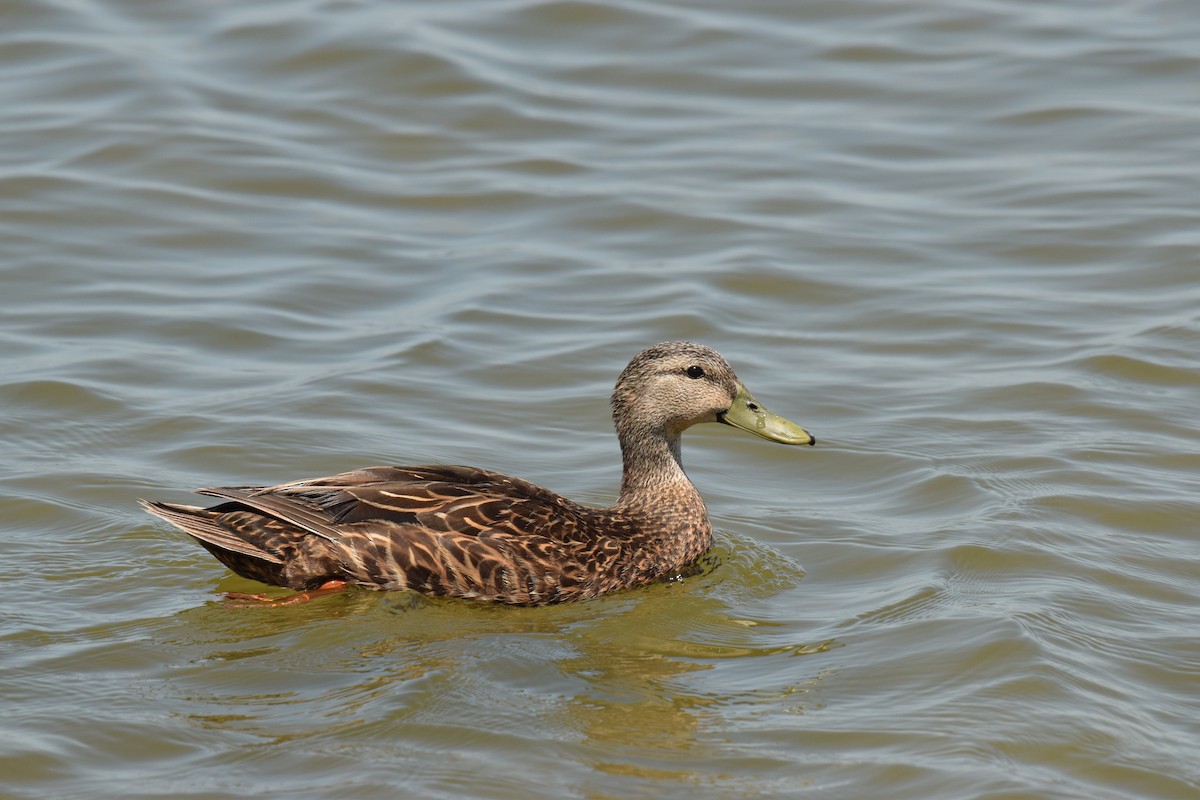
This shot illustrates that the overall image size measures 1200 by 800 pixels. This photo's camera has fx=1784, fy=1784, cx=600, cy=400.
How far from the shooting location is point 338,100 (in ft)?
59.0

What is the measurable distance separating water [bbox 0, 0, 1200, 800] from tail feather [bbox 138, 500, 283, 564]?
0.30 meters

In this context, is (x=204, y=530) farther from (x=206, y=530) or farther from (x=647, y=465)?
(x=647, y=465)

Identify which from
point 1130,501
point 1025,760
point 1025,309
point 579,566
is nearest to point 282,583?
point 579,566

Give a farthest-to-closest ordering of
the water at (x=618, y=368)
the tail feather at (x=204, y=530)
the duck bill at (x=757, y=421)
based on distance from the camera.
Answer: the duck bill at (x=757, y=421) → the tail feather at (x=204, y=530) → the water at (x=618, y=368)

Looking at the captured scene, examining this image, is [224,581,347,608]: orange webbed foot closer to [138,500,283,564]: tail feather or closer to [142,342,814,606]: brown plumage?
[142,342,814,606]: brown plumage

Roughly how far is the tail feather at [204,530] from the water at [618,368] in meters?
0.30

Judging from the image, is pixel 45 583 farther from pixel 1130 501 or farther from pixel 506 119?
pixel 506 119


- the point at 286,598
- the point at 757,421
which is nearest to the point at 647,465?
the point at 757,421

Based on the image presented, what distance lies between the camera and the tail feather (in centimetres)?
876

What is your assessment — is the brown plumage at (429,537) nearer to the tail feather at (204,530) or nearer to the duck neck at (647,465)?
the tail feather at (204,530)

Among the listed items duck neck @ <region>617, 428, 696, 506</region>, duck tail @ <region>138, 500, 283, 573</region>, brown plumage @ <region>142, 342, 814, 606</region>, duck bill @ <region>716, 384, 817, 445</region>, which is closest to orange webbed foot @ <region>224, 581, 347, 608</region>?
brown plumage @ <region>142, 342, 814, 606</region>

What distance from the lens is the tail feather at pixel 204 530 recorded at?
876 centimetres

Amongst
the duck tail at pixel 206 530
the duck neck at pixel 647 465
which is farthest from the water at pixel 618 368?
the duck neck at pixel 647 465

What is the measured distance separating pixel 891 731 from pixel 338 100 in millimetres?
11925
